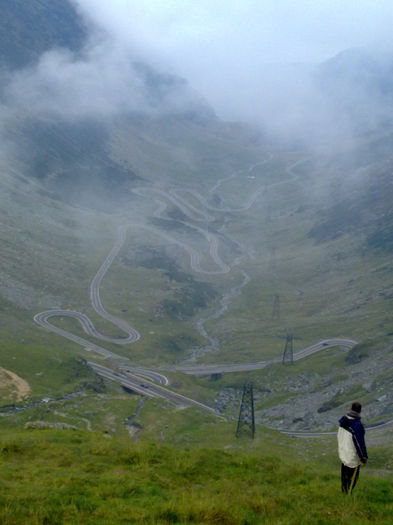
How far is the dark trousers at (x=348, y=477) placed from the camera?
1766cm

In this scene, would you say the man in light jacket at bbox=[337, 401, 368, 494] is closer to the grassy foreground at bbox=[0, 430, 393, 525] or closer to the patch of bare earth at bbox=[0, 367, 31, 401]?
the grassy foreground at bbox=[0, 430, 393, 525]

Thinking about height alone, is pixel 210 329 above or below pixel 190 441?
above

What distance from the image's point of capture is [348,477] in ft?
58.7

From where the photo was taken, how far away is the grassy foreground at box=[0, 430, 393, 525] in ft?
50.6

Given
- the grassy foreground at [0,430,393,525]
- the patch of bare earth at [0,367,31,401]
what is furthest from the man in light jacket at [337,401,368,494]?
the patch of bare earth at [0,367,31,401]

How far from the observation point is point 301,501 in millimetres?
17891

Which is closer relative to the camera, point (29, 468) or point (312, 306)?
point (29, 468)

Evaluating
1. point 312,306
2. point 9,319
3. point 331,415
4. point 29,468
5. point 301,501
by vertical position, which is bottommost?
point 301,501

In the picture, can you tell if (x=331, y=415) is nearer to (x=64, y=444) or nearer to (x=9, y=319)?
(x=64, y=444)

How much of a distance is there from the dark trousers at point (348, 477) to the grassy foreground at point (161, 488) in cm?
33

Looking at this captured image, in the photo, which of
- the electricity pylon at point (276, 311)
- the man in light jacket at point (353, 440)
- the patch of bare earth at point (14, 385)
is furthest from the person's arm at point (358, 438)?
the electricity pylon at point (276, 311)

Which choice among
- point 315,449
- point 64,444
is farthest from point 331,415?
point 64,444

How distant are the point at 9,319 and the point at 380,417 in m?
106

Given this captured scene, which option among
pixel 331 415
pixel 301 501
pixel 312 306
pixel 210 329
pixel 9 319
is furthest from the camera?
pixel 312 306
